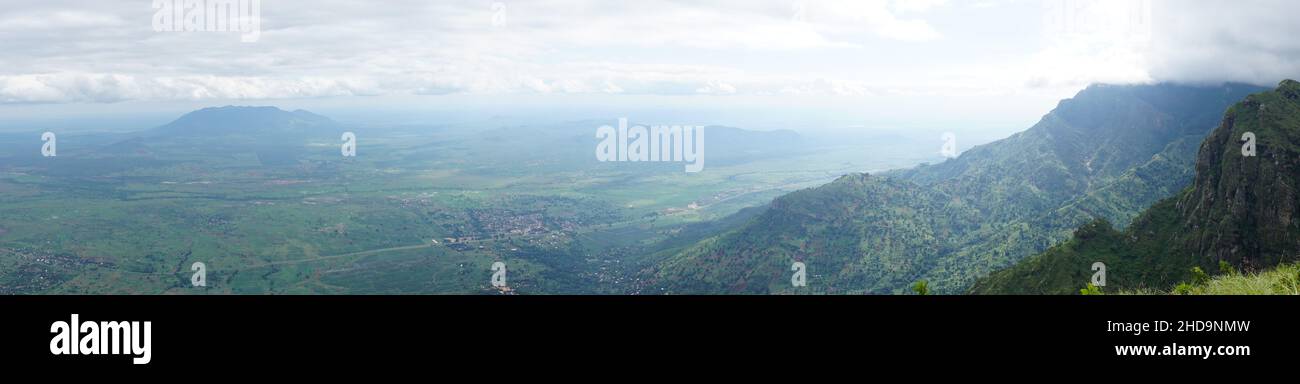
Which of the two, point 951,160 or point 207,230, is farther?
point 951,160

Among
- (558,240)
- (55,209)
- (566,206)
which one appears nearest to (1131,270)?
(558,240)

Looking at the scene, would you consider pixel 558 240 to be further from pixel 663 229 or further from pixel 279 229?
pixel 279 229

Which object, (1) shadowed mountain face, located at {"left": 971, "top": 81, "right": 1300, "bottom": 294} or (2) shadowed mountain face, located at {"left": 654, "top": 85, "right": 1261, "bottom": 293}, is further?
(2) shadowed mountain face, located at {"left": 654, "top": 85, "right": 1261, "bottom": 293}

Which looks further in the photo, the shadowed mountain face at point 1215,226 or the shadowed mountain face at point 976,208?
the shadowed mountain face at point 976,208
